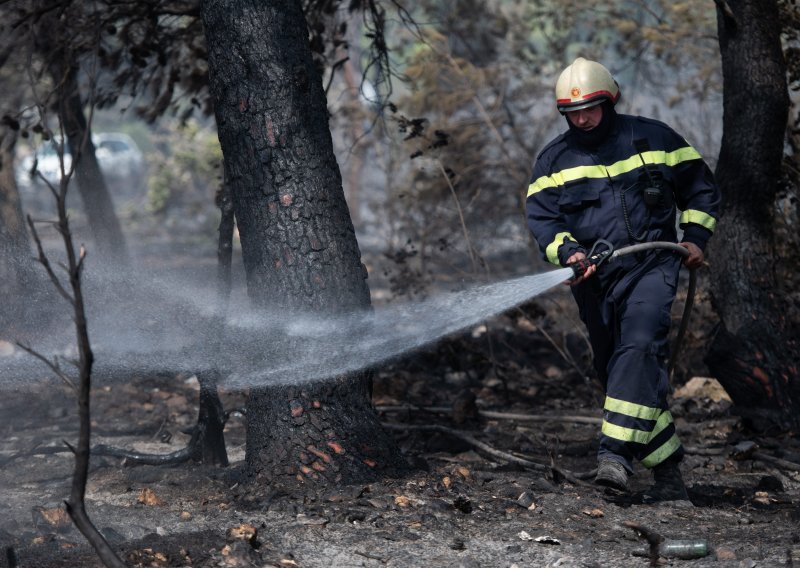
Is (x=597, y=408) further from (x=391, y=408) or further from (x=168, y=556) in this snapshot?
(x=168, y=556)

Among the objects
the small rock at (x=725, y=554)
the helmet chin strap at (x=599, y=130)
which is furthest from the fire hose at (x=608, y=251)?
the small rock at (x=725, y=554)

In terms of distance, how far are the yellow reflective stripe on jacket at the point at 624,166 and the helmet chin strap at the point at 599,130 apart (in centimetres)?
12

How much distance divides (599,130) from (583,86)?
0.72 feet

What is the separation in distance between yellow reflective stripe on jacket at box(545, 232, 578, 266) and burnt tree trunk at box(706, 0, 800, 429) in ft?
5.28

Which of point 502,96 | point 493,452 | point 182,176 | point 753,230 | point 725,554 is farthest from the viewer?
point 182,176

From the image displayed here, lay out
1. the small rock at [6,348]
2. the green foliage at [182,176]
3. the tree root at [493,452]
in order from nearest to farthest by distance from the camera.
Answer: the tree root at [493,452] → the small rock at [6,348] → the green foliage at [182,176]

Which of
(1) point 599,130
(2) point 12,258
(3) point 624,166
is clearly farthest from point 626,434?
(2) point 12,258

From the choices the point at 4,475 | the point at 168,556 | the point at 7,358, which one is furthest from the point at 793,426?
the point at 7,358

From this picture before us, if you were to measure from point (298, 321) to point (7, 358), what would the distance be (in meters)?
2.75

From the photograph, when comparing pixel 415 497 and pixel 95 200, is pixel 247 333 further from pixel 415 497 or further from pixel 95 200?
pixel 95 200

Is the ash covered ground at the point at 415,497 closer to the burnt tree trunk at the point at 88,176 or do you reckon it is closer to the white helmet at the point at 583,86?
the burnt tree trunk at the point at 88,176

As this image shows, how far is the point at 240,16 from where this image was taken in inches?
168

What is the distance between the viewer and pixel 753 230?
549 centimetres

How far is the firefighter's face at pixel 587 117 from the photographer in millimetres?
4363
